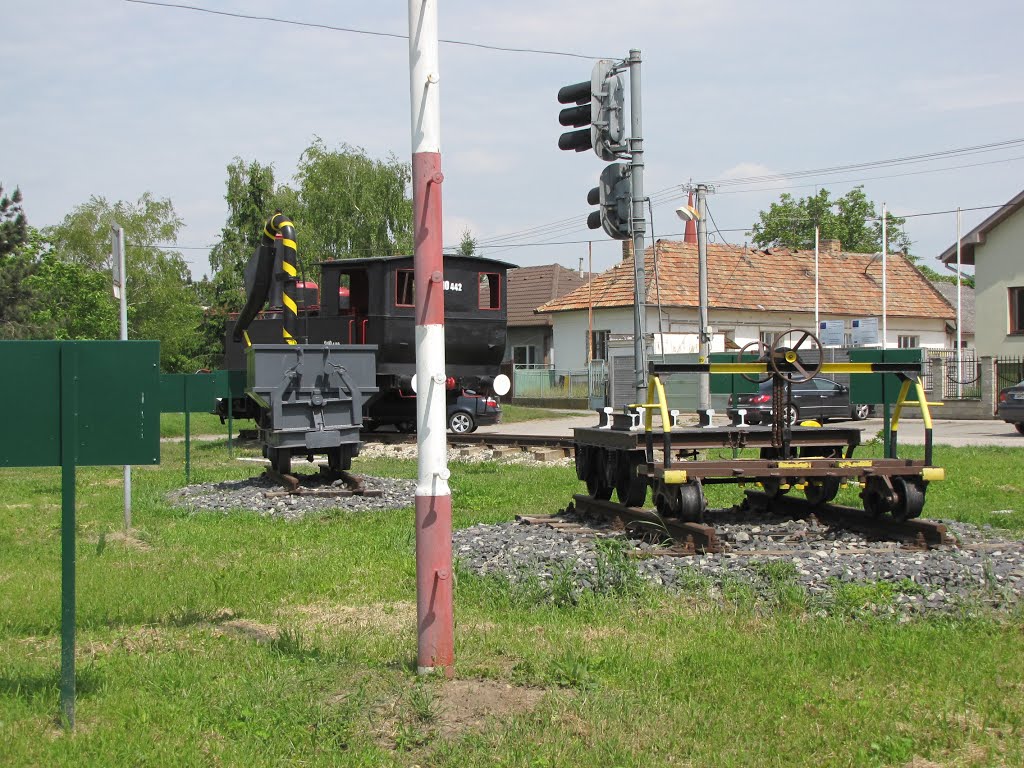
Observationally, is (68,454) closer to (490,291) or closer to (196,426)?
(490,291)

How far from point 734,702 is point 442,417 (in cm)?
184

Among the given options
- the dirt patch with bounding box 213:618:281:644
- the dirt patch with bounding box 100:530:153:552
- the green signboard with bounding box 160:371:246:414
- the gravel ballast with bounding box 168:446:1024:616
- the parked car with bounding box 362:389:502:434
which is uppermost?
the green signboard with bounding box 160:371:246:414

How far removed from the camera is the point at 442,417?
527 cm

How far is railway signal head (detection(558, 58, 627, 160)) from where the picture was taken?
39.6 ft

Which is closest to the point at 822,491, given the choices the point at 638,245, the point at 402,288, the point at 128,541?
the point at 638,245

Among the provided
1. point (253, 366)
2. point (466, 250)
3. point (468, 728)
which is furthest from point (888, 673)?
point (466, 250)

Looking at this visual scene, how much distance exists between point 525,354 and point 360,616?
2007 inches

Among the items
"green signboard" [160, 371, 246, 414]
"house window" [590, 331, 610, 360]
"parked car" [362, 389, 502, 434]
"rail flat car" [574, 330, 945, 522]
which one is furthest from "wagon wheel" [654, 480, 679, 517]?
"house window" [590, 331, 610, 360]

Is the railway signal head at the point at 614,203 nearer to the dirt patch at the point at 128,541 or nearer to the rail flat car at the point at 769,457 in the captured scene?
the rail flat car at the point at 769,457

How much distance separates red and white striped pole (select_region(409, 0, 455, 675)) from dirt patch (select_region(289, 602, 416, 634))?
3.73 ft

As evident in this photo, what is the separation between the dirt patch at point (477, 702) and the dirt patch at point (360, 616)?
131cm

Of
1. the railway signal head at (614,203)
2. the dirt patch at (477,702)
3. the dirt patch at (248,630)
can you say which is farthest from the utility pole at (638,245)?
the dirt patch at (477,702)

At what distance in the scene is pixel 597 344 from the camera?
153 feet

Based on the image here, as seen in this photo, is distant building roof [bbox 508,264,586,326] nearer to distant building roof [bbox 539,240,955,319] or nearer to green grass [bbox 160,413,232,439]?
distant building roof [bbox 539,240,955,319]
